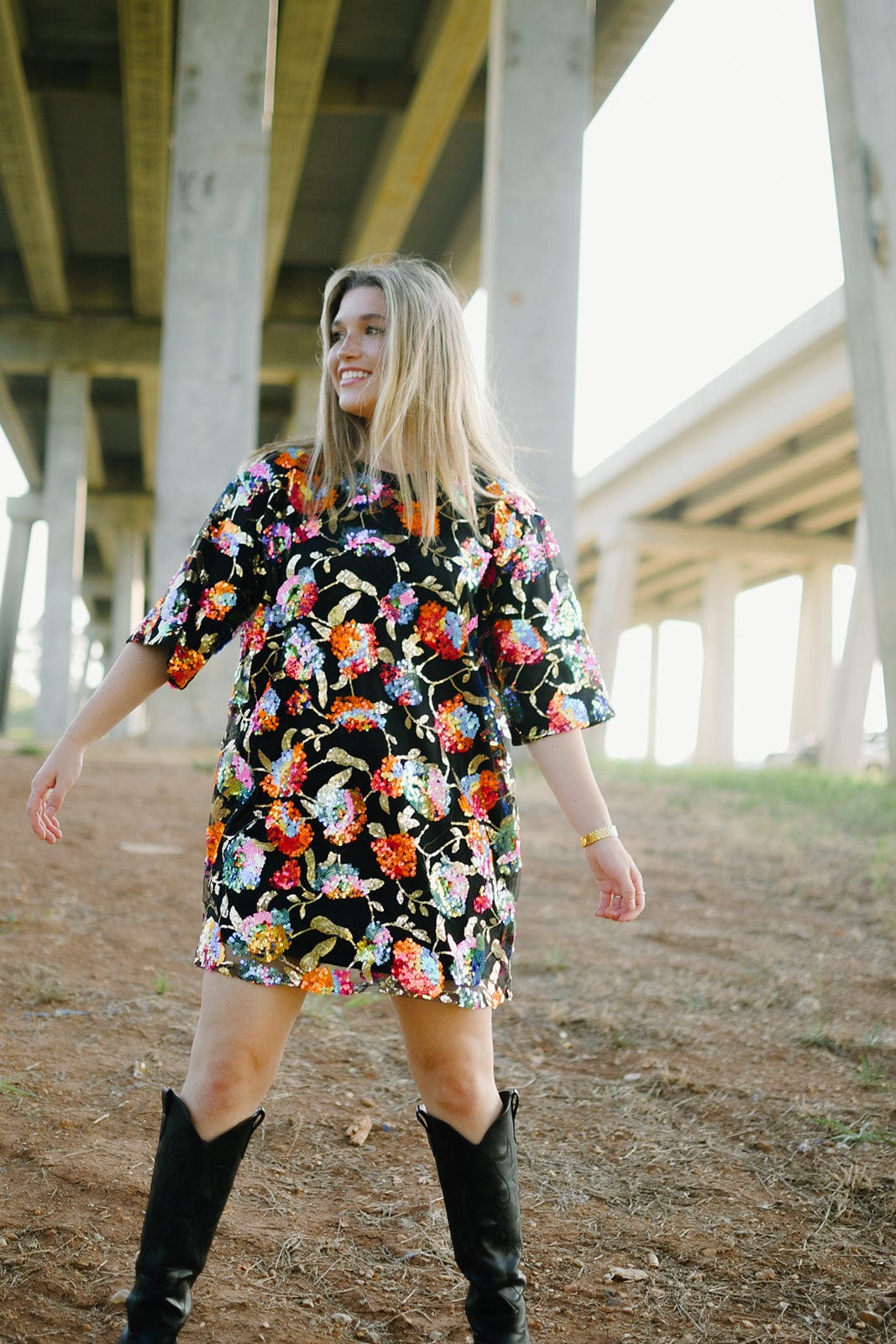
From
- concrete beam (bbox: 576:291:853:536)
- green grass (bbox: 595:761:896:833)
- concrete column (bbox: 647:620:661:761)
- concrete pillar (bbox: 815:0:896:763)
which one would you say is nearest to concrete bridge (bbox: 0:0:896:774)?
concrete pillar (bbox: 815:0:896:763)

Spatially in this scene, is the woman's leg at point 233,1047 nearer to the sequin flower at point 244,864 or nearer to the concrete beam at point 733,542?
the sequin flower at point 244,864

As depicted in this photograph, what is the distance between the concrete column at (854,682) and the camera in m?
18.8

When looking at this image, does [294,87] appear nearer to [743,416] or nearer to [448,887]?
[743,416]

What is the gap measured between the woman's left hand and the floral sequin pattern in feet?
0.52

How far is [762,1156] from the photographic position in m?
3.02

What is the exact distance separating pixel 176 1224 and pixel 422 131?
16.4 meters

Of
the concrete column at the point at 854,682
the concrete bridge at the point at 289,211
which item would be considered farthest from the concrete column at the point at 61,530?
the concrete column at the point at 854,682

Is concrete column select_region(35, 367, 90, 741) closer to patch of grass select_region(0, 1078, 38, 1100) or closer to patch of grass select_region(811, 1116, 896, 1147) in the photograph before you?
patch of grass select_region(0, 1078, 38, 1100)

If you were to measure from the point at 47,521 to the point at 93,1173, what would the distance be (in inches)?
Answer: 900

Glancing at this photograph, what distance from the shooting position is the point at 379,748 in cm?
195

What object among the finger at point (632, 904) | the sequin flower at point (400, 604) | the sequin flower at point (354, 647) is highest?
the sequin flower at point (400, 604)

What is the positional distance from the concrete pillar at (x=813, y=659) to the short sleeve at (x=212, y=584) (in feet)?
108

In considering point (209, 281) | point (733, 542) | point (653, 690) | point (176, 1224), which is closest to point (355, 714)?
point (176, 1224)

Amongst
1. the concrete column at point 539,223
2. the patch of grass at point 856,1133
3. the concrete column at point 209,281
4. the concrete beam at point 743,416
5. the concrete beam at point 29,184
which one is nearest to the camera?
the patch of grass at point 856,1133
